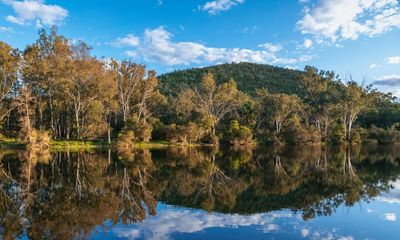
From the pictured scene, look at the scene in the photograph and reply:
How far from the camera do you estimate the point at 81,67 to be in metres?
49.2

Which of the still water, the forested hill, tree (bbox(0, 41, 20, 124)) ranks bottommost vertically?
the still water

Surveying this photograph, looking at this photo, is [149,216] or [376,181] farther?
[376,181]

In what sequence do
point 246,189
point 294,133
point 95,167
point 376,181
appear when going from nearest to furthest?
point 246,189 → point 376,181 → point 95,167 → point 294,133

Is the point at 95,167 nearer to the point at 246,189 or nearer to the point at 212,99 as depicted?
the point at 246,189

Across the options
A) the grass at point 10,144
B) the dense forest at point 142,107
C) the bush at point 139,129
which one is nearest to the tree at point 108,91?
the dense forest at point 142,107

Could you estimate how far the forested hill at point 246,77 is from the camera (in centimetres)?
10188

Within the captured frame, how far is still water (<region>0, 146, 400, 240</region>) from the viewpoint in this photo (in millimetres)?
10617

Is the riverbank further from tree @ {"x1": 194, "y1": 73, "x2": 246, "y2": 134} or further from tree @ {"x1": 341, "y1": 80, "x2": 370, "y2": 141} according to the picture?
tree @ {"x1": 341, "y1": 80, "x2": 370, "y2": 141}

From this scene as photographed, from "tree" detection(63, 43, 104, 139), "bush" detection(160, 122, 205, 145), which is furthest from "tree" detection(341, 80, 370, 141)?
"tree" detection(63, 43, 104, 139)

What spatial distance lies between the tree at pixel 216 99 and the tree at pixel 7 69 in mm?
31000

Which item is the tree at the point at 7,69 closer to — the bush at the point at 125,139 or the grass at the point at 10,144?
the grass at the point at 10,144

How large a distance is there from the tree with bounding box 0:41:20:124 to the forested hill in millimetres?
47774

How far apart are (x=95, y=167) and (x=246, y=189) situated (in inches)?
512

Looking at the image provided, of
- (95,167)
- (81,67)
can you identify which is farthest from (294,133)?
(95,167)
